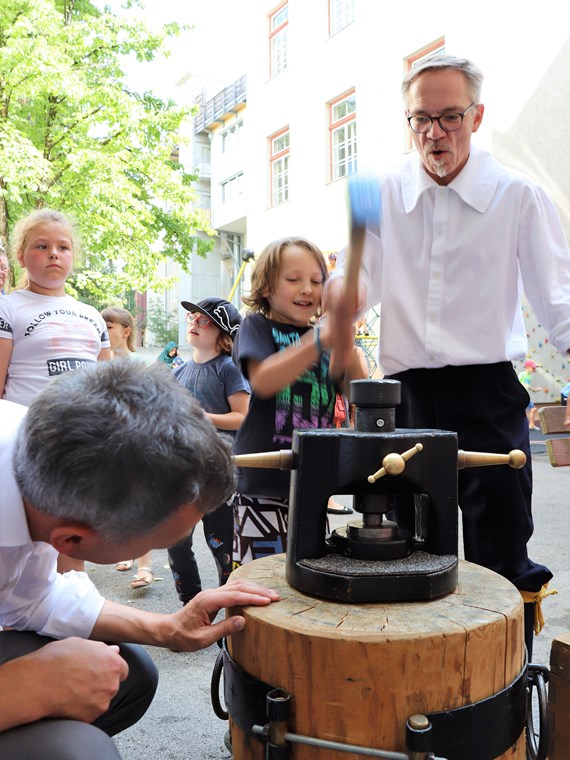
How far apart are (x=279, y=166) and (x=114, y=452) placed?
49.3 feet

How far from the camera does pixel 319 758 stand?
1013 mm

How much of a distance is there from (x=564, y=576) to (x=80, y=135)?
8959 millimetres

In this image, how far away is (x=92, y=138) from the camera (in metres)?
9.88

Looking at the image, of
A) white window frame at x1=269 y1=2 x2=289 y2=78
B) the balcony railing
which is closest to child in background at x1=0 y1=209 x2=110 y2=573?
white window frame at x1=269 y1=2 x2=289 y2=78

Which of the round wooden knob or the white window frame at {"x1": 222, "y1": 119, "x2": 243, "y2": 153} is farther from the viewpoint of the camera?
the white window frame at {"x1": 222, "y1": 119, "x2": 243, "y2": 153}

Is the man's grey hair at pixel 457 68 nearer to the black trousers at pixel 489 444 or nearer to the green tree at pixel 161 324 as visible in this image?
the black trousers at pixel 489 444

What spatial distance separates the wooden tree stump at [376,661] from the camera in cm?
98

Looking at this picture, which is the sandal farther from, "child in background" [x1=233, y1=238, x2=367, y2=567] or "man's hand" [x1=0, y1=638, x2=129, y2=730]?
"man's hand" [x1=0, y1=638, x2=129, y2=730]

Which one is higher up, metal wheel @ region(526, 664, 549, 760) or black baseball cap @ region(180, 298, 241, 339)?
black baseball cap @ region(180, 298, 241, 339)

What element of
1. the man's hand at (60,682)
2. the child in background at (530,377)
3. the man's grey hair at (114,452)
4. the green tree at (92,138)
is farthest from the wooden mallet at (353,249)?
the child in background at (530,377)

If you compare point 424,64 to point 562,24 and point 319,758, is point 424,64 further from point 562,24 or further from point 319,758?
point 562,24

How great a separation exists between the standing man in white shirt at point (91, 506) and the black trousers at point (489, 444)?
70cm

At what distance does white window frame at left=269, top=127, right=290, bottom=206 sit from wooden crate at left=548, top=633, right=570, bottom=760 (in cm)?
1396

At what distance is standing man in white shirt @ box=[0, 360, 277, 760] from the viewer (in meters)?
0.92
